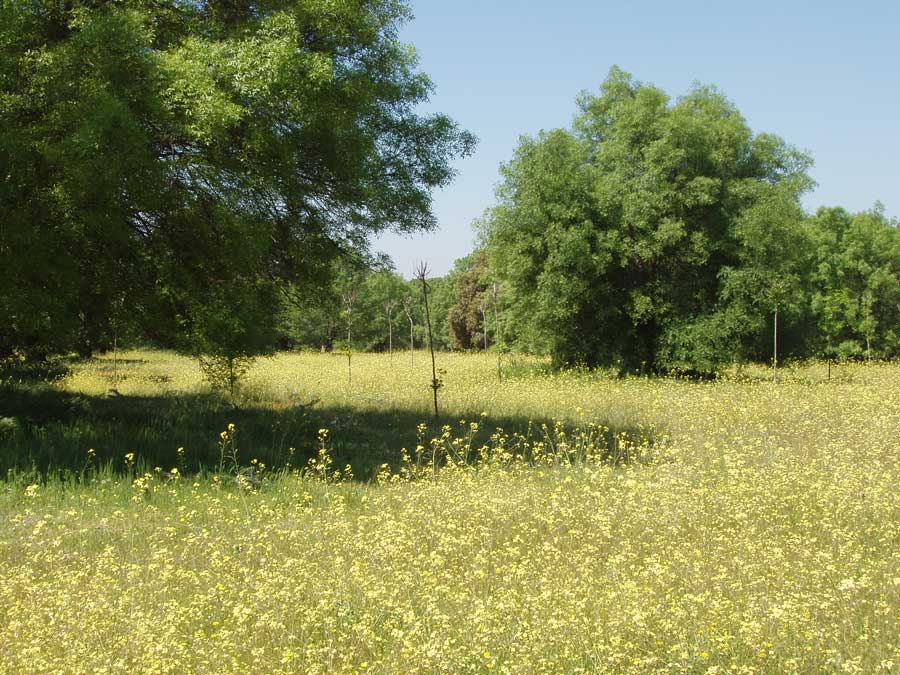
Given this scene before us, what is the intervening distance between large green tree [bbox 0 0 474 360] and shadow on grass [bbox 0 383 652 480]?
4.33 ft

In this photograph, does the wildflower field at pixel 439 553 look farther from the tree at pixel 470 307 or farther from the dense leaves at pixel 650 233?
the tree at pixel 470 307

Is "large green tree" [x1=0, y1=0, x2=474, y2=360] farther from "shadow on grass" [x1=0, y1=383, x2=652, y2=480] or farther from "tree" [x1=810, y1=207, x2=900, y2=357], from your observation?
"tree" [x1=810, y1=207, x2=900, y2=357]

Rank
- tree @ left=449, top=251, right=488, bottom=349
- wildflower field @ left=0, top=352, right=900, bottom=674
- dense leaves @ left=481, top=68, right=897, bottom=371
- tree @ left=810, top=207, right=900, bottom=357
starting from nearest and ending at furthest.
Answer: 1. wildflower field @ left=0, top=352, right=900, bottom=674
2. dense leaves @ left=481, top=68, right=897, bottom=371
3. tree @ left=810, top=207, right=900, bottom=357
4. tree @ left=449, top=251, right=488, bottom=349

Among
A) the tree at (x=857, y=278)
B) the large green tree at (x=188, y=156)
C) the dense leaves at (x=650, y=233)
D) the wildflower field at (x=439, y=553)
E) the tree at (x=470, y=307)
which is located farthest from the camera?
the tree at (x=470, y=307)

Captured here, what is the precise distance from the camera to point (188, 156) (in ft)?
33.7

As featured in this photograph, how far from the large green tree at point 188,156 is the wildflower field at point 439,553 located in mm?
2261

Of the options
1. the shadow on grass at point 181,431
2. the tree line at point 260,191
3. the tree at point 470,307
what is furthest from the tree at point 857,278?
the shadow on grass at point 181,431

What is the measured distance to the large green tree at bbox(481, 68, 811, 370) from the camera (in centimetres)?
2086

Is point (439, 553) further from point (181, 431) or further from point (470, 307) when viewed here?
point (470, 307)

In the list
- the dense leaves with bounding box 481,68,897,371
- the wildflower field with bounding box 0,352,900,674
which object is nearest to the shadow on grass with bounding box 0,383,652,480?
the wildflower field with bounding box 0,352,900,674

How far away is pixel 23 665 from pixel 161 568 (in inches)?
61.0

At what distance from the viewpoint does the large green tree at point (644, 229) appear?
20859 mm

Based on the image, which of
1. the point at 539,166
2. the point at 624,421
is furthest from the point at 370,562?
the point at 539,166

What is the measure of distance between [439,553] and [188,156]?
7528mm
